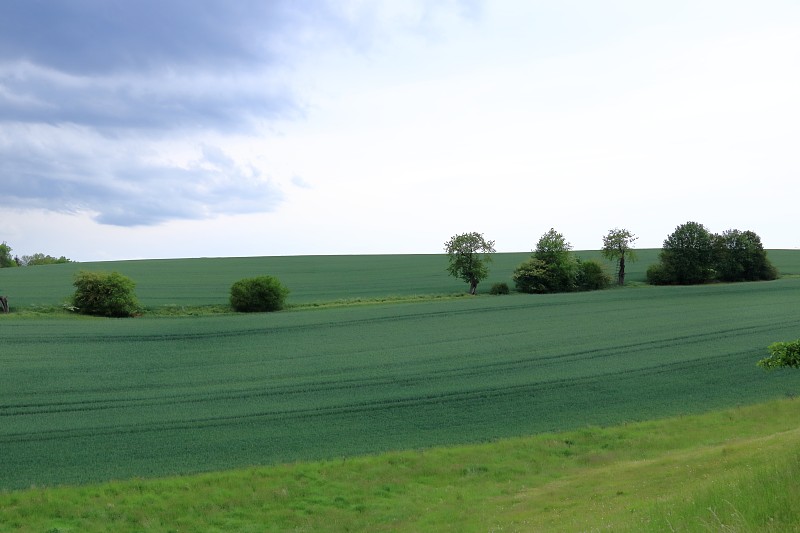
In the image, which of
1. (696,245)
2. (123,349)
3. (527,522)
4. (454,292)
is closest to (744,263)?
(696,245)

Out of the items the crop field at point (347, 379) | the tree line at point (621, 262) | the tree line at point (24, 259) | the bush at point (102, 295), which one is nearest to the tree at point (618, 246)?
the tree line at point (621, 262)

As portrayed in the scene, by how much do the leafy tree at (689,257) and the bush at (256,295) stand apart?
141 ft

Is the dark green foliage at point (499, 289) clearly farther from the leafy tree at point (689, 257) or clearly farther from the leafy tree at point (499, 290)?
the leafy tree at point (689, 257)

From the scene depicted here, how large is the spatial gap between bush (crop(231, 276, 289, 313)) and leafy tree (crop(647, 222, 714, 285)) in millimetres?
43108

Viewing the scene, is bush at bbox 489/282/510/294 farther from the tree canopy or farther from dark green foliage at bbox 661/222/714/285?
dark green foliage at bbox 661/222/714/285

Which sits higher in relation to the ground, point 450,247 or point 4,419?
point 450,247

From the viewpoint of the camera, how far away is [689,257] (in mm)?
73812

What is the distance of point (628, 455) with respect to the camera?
21781 millimetres

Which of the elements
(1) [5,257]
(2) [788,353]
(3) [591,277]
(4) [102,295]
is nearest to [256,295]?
(4) [102,295]

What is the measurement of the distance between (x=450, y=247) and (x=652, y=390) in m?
43.3

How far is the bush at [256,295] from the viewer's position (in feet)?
185

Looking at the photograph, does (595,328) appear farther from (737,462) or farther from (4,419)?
(4,419)

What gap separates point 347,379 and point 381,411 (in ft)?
15.5

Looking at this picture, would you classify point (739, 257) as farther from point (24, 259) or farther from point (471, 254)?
point (24, 259)
